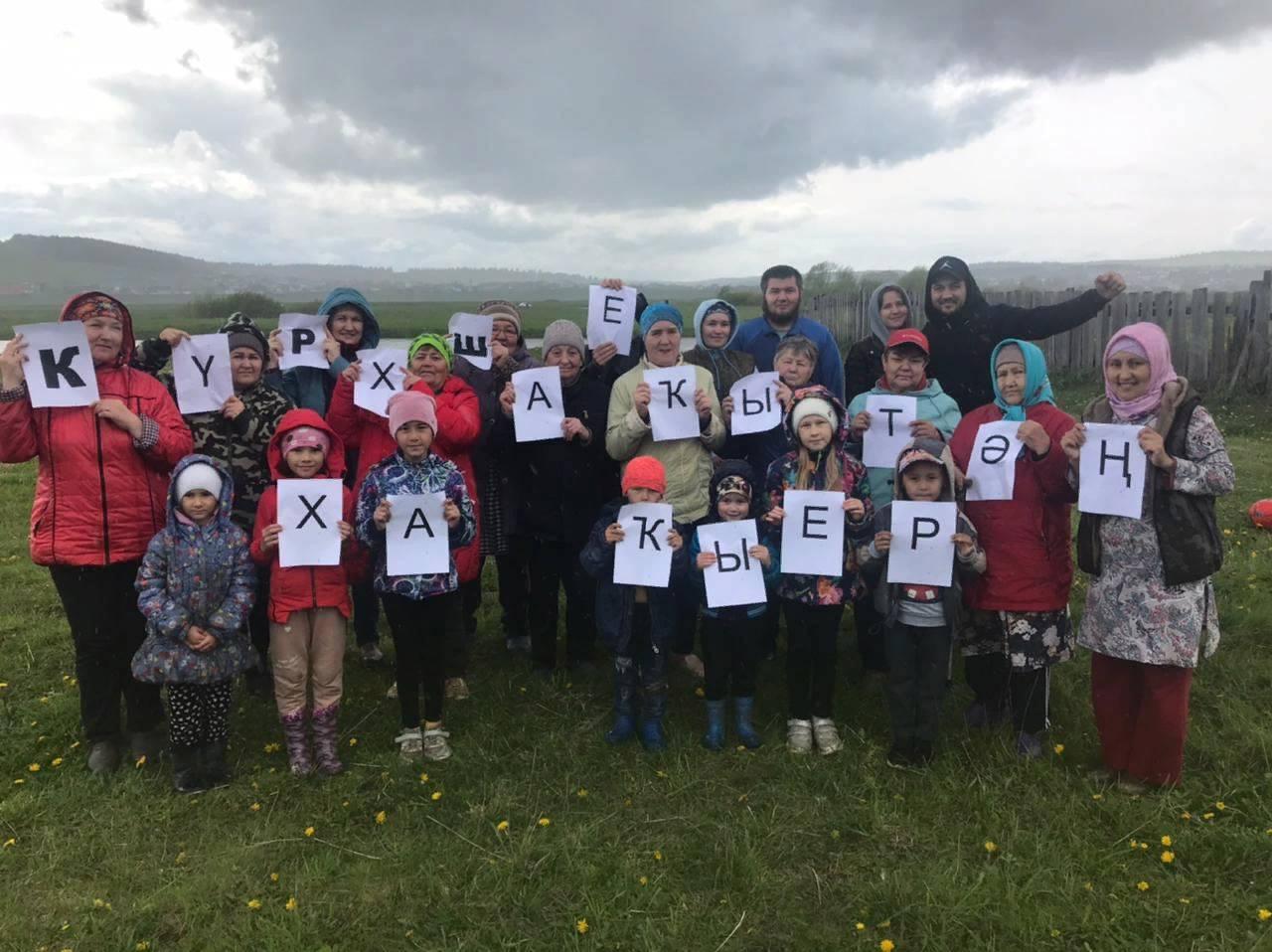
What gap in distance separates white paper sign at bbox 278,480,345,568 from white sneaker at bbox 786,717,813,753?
291cm

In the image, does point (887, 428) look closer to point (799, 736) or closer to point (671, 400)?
point (671, 400)

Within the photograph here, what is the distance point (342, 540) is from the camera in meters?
4.66

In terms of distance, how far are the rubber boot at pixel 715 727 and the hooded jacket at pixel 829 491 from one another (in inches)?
32.9

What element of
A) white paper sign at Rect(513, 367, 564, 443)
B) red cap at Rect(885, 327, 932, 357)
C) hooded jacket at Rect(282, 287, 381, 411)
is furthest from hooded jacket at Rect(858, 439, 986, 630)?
hooded jacket at Rect(282, 287, 381, 411)

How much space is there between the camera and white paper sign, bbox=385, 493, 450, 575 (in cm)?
460

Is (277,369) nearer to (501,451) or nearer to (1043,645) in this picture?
(501,451)

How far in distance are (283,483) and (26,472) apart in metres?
13.5

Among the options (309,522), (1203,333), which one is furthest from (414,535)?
(1203,333)

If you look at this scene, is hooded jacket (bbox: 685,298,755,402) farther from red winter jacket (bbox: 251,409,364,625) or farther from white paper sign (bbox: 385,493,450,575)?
red winter jacket (bbox: 251,409,364,625)

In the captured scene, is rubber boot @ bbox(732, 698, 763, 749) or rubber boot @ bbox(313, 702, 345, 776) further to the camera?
rubber boot @ bbox(732, 698, 763, 749)

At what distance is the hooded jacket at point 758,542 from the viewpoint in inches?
191

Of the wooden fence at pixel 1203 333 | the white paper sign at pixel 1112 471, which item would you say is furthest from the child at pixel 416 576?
the wooden fence at pixel 1203 333

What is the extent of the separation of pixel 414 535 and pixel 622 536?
1.19m

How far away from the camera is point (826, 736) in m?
4.94
